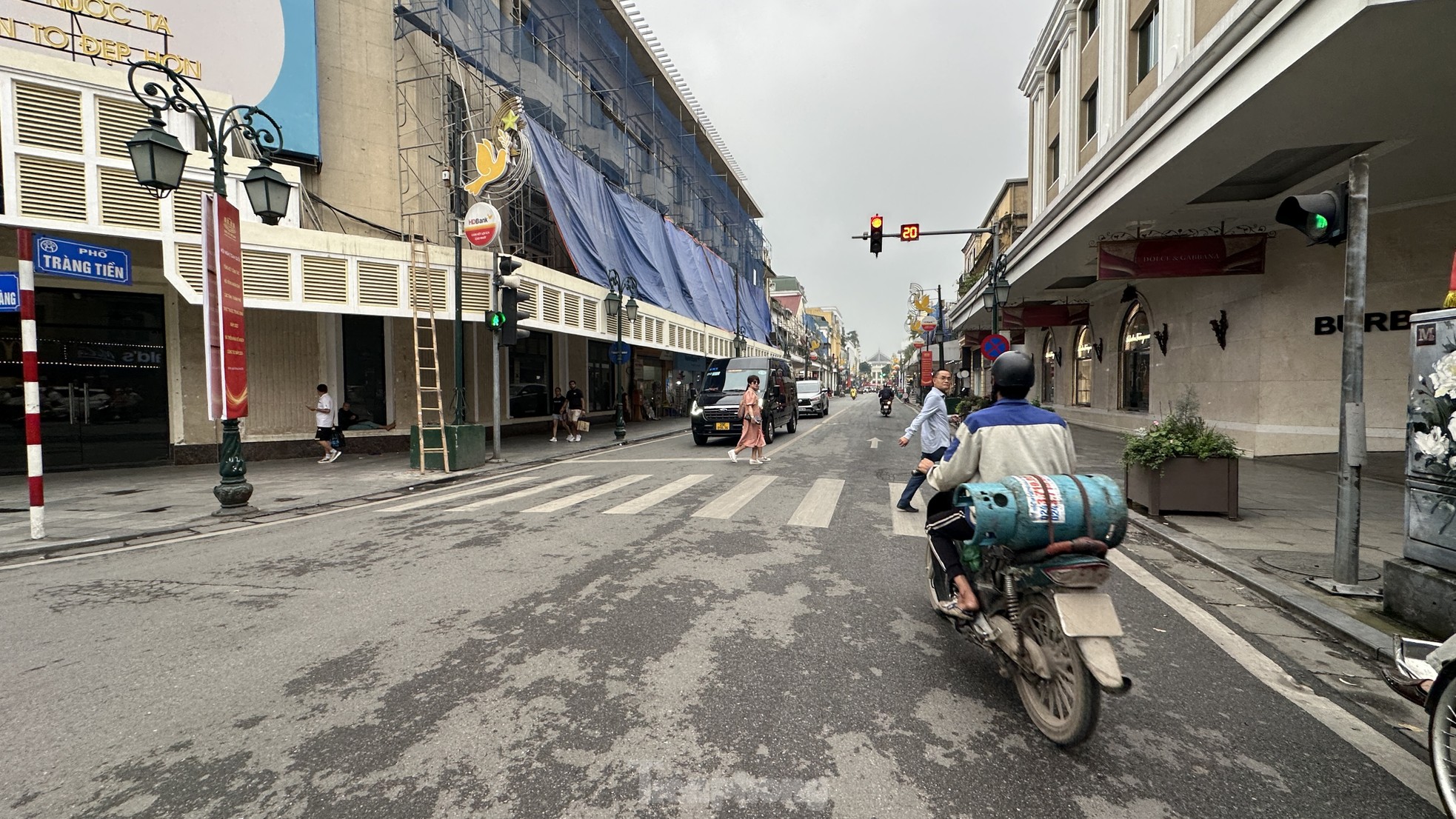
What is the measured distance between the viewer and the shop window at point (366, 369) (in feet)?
49.8

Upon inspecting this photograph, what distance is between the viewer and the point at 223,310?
332 inches

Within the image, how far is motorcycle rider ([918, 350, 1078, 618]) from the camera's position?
10.1 ft

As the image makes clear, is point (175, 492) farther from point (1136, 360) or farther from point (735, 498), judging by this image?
point (1136, 360)

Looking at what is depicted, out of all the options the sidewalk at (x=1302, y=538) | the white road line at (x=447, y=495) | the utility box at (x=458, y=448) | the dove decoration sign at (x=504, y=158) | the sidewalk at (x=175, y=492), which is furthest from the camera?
the dove decoration sign at (x=504, y=158)

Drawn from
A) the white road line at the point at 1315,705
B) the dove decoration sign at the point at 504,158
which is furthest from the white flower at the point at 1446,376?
the dove decoration sign at the point at 504,158

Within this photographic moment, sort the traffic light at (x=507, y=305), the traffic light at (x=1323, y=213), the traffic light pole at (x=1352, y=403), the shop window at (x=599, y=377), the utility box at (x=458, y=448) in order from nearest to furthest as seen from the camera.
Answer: the traffic light pole at (x=1352, y=403) → the traffic light at (x=1323, y=213) → the utility box at (x=458, y=448) → the traffic light at (x=507, y=305) → the shop window at (x=599, y=377)

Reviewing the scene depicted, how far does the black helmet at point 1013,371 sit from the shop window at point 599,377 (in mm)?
21761

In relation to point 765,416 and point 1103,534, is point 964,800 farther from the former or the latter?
point 765,416

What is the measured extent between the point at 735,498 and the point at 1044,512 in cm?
623

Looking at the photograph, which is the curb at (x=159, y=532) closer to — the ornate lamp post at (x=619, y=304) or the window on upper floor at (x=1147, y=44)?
the ornate lamp post at (x=619, y=304)

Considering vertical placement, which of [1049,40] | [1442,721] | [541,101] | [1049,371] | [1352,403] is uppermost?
[1049,40]

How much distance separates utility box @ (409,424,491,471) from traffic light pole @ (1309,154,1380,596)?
41.0 ft

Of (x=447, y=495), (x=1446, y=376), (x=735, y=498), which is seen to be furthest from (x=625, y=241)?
(x=1446, y=376)

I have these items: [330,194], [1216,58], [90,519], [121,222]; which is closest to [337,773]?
[90,519]
